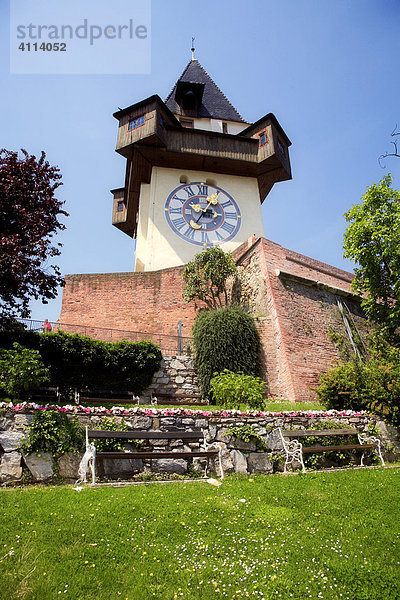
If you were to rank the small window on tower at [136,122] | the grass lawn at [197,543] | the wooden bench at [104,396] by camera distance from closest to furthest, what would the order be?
the grass lawn at [197,543] < the wooden bench at [104,396] < the small window on tower at [136,122]

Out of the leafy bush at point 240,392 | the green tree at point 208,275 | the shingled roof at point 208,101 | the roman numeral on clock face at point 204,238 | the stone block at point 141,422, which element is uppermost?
the shingled roof at point 208,101

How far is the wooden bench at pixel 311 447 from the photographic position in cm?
690

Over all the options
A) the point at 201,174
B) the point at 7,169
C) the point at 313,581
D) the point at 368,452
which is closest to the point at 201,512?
the point at 313,581

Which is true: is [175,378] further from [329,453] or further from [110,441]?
[110,441]

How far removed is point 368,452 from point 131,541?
531 cm

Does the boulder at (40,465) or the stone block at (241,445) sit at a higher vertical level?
the stone block at (241,445)

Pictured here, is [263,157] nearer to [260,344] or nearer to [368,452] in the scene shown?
[260,344]

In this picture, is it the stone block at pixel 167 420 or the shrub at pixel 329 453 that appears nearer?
the stone block at pixel 167 420

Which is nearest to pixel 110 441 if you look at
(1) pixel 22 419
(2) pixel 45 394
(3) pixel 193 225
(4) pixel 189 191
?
(1) pixel 22 419

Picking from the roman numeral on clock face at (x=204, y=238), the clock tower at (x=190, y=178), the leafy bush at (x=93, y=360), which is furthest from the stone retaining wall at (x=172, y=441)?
the roman numeral on clock face at (x=204, y=238)

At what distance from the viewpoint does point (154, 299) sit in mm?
16625

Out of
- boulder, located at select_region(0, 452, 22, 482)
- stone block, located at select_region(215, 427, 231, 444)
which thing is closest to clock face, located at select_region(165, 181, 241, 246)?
stone block, located at select_region(215, 427, 231, 444)

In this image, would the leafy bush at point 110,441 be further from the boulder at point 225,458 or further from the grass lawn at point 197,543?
the boulder at point 225,458

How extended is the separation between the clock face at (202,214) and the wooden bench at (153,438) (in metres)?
15.3
